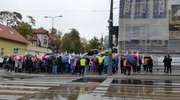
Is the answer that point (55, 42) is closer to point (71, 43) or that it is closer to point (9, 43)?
point (71, 43)

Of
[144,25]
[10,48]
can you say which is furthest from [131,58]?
[10,48]

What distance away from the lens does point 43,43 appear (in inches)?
5571

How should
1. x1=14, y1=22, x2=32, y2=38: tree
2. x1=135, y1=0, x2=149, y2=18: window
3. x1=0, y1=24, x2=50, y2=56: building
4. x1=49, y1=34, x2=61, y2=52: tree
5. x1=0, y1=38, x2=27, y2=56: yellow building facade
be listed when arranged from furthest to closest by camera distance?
1. x1=49, y1=34, x2=61, y2=52: tree
2. x1=14, y1=22, x2=32, y2=38: tree
3. x1=0, y1=24, x2=50, y2=56: building
4. x1=0, y1=38, x2=27, y2=56: yellow building facade
5. x1=135, y1=0, x2=149, y2=18: window

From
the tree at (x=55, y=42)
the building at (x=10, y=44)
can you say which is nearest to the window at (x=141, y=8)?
the building at (x=10, y=44)

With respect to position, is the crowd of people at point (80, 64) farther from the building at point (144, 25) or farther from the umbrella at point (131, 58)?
the building at point (144, 25)

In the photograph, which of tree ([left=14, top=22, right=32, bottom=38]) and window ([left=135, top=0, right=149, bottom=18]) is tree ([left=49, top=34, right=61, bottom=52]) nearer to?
tree ([left=14, top=22, right=32, bottom=38])

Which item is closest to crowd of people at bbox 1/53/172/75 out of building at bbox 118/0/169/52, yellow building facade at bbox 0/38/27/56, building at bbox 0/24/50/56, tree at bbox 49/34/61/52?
building at bbox 118/0/169/52

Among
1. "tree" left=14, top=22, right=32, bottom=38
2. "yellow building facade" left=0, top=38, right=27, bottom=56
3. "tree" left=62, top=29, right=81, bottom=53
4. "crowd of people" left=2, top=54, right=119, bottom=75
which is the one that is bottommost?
"crowd of people" left=2, top=54, right=119, bottom=75

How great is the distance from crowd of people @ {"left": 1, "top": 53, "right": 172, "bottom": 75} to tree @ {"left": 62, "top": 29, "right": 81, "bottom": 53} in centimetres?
7076

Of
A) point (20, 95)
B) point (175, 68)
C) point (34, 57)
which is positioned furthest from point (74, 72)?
point (20, 95)

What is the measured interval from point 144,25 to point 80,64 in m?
10.3

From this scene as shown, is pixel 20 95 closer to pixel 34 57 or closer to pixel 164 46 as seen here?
pixel 34 57

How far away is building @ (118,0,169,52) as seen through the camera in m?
41.2

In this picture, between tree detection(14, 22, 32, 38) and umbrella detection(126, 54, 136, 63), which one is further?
tree detection(14, 22, 32, 38)
